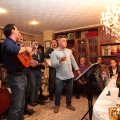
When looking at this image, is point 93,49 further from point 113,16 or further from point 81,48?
point 113,16

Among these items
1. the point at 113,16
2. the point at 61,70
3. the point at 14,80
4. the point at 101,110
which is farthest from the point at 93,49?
the point at 101,110

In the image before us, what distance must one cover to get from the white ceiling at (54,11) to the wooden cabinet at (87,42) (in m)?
0.37

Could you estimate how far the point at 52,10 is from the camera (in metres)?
3.45

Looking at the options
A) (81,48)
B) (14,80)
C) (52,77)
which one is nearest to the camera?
(14,80)

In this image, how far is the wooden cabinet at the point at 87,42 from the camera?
190 inches

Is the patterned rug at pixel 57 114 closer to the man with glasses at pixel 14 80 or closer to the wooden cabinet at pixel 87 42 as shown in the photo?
the man with glasses at pixel 14 80

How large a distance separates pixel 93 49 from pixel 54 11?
1971 millimetres

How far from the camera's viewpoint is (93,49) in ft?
16.0

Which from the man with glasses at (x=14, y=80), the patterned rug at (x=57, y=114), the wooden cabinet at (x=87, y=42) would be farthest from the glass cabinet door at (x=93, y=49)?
the man with glasses at (x=14, y=80)

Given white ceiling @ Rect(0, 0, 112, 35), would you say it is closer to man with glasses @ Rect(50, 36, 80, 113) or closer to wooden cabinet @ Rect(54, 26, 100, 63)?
wooden cabinet @ Rect(54, 26, 100, 63)

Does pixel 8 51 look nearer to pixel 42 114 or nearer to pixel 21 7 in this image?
pixel 42 114

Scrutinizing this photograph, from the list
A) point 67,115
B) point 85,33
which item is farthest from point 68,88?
point 85,33

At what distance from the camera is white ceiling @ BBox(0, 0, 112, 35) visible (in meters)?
3.02

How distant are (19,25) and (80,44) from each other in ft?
6.63
